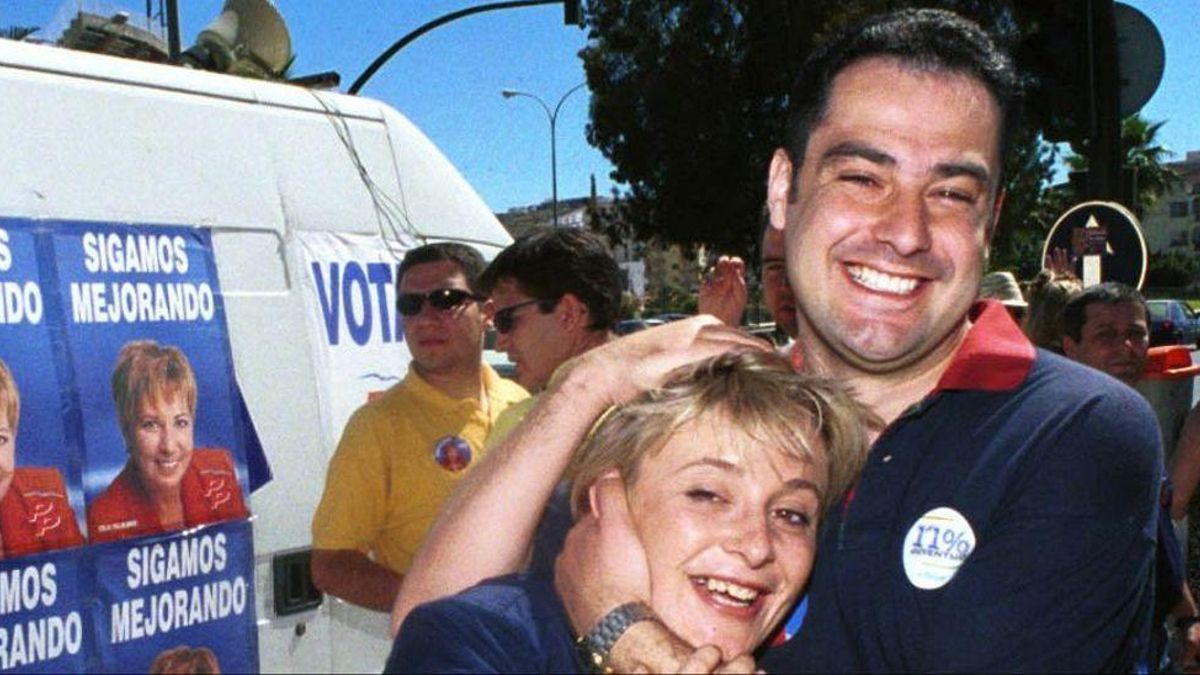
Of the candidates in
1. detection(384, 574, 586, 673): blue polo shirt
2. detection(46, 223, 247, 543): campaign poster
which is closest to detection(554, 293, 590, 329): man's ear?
detection(46, 223, 247, 543): campaign poster

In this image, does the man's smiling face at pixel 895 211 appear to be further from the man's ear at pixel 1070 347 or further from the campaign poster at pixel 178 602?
the man's ear at pixel 1070 347

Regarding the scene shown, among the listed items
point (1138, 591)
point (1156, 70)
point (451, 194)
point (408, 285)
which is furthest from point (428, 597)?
point (1156, 70)

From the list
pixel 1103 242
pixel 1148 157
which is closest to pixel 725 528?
pixel 1103 242

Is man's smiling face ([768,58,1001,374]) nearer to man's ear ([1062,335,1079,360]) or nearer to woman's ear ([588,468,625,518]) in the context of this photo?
woman's ear ([588,468,625,518])

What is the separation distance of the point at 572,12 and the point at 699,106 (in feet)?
38.4

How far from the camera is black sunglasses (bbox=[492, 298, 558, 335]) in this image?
3875 mm

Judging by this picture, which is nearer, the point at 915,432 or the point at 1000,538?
the point at 1000,538

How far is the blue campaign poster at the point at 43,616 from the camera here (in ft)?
9.75

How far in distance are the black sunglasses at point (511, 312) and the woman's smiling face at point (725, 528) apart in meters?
2.18

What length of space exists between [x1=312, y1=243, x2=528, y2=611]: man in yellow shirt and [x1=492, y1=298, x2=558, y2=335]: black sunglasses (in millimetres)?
223

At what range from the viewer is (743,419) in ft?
5.58

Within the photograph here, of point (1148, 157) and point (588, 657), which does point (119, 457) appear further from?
point (1148, 157)

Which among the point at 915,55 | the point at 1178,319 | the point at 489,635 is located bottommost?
the point at 1178,319

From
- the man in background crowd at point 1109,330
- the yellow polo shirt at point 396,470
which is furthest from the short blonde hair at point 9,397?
the man in background crowd at point 1109,330
